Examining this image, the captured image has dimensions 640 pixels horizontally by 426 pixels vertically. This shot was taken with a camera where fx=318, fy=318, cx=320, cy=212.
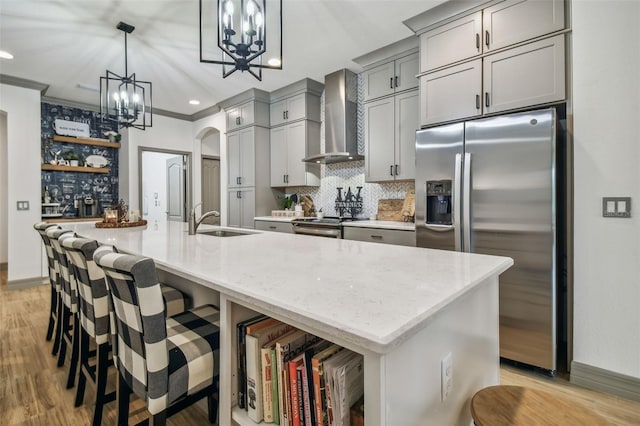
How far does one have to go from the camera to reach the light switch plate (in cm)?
189

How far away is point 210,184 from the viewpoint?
6.62 metres

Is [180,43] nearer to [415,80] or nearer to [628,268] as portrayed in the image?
[415,80]

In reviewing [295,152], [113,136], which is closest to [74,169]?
[113,136]

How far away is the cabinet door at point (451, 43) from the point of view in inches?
100.0

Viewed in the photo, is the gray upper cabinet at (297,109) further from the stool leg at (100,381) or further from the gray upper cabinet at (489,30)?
the stool leg at (100,381)

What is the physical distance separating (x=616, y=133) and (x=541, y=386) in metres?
1.64

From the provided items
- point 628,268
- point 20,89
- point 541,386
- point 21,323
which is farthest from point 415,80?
point 20,89

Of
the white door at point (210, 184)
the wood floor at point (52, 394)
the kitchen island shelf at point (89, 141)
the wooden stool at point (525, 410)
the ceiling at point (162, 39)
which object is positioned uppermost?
the ceiling at point (162, 39)

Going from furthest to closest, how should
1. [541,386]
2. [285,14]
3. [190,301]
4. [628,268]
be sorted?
1. [285,14]
2. [541,386]
3. [628,268]
4. [190,301]

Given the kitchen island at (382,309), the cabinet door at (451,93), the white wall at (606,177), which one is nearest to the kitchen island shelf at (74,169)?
the kitchen island at (382,309)

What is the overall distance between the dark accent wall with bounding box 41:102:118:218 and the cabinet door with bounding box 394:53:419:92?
16.2ft

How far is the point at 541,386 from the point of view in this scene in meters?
2.04

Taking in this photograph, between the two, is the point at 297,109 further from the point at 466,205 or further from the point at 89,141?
the point at 89,141

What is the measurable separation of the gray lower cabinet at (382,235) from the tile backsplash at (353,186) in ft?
2.47
